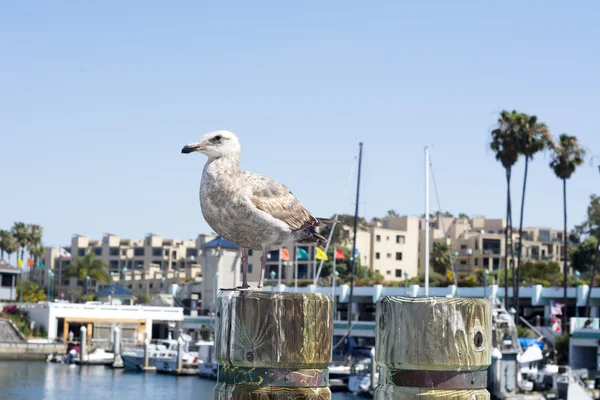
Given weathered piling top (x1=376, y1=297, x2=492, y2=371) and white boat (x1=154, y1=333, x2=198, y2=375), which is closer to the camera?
weathered piling top (x1=376, y1=297, x2=492, y2=371)

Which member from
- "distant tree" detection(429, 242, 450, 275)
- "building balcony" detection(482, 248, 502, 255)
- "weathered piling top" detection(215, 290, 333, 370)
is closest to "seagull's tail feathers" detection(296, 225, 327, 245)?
"weathered piling top" detection(215, 290, 333, 370)

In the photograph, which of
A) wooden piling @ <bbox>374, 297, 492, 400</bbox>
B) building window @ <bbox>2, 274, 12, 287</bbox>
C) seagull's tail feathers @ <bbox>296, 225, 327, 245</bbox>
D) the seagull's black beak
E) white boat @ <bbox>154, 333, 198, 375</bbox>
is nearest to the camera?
wooden piling @ <bbox>374, 297, 492, 400</bbox>

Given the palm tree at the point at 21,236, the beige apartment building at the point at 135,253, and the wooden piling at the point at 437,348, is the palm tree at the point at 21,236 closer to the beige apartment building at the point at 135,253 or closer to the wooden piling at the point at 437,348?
the beige apartment building at the point at 135,253

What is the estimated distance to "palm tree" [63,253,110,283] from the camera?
15138 cm

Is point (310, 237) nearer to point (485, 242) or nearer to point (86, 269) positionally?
point (485, 242)

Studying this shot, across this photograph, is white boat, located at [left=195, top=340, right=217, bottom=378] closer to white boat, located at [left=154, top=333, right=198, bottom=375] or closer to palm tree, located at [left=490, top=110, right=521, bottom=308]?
white boat, located at [left=154, top=333, right=198, bottom=375]

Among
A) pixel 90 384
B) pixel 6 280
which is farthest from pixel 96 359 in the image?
pixel 6 280

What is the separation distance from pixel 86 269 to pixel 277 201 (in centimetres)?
14917

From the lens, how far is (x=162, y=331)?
10794cm

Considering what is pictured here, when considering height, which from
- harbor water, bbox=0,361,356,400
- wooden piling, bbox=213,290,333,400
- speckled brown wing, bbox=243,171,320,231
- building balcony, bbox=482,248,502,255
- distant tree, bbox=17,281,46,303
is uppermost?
building balcony, bbox=482,248,502,255

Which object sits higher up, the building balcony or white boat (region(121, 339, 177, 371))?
the building balcony

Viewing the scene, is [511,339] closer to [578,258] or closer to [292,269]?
[578,258]

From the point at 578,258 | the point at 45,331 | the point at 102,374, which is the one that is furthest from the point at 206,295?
the point at 578,258

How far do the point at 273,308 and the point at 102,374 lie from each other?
77.5m
